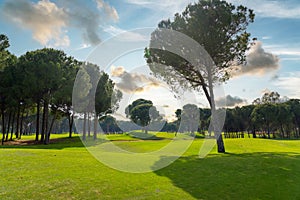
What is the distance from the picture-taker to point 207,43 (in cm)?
2445

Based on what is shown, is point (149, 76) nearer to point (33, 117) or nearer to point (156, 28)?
point (156, 28)

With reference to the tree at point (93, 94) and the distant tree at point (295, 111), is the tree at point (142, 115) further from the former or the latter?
the distant tree at point (295, 111)

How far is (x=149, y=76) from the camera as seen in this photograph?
2861 centimetres

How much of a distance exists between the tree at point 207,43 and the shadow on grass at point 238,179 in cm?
984

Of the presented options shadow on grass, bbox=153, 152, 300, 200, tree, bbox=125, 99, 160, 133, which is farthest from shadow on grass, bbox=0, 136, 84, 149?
tree, bbox=125, 99, 160, 133

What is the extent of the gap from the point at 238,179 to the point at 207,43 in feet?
53.5

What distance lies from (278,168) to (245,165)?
198 cm

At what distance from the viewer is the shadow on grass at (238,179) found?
9.89 m

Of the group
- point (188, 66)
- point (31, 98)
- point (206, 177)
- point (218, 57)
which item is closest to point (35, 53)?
point (31, 98)

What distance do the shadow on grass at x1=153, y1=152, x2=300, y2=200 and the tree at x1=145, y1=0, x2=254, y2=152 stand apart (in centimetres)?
984

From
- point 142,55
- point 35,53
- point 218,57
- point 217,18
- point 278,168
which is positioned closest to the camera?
point 278,168

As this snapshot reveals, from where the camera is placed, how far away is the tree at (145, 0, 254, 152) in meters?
24.0

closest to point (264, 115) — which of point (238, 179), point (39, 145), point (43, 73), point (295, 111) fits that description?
point (295, 111)

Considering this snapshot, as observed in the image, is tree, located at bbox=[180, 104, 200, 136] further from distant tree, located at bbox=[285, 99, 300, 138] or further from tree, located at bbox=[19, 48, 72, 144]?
tree, located at bbox=[19, 48, 72, 144]
